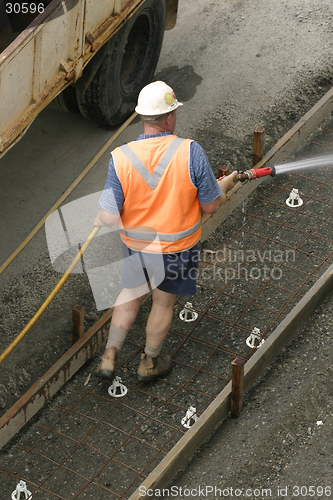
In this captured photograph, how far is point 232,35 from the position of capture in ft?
26.2

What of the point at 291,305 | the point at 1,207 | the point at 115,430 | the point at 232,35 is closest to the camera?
the point at 115,430

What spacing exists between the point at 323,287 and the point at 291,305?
0.44m

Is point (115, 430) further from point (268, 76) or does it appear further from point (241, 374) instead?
point (268, 76)

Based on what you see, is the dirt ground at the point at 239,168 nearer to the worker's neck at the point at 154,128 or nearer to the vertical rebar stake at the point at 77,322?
the vertical rebar stake at the point at 77,322

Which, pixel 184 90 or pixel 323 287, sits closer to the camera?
pixel 323 287

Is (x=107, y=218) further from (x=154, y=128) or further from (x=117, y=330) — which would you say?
(x=117, y=330)

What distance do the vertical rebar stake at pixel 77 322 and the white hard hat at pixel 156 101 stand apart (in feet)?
4.76

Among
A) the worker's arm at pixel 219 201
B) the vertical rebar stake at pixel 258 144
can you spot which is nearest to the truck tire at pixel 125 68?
the vertical rebar stake at pixel 258 144

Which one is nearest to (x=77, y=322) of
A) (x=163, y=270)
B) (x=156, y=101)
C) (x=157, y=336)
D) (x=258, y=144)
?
(x=157, y=336)

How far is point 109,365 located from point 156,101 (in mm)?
1769

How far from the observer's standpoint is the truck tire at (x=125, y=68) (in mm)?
6379

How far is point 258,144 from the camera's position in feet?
19.6

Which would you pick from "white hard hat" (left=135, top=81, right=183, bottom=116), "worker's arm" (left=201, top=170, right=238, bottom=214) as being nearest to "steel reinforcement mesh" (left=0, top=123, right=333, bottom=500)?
"worker's arm" (left=201, top=170, right=238, bottom=214)

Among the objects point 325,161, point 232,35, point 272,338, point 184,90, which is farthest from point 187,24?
point 272,338
